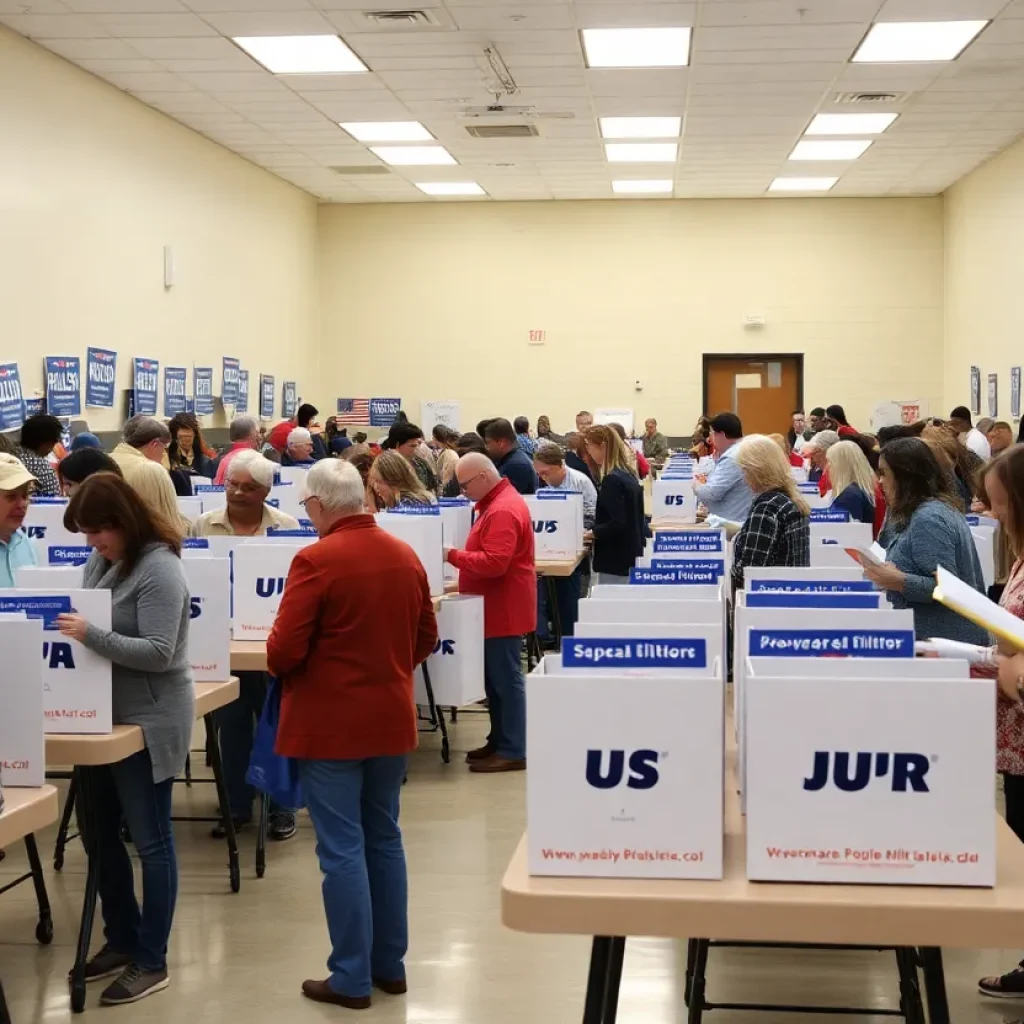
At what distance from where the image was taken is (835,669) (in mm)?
2342

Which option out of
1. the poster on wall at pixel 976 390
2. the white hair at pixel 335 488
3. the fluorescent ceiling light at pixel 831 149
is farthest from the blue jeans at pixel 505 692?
the poster on wall at pixel 976 390

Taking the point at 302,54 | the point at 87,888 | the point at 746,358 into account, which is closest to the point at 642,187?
the point at 746,358

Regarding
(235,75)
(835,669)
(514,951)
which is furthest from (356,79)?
(835,669)

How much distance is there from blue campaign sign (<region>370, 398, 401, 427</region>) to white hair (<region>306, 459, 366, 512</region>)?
14787 mm

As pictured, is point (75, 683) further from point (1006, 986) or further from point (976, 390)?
point (976, 390)

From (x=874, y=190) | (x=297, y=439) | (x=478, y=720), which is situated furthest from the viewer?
(x=874, y=190)

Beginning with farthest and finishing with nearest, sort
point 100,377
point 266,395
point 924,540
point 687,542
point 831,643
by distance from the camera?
point 266,395
point 100,377
point 687,542
point 924,540
point 831,643

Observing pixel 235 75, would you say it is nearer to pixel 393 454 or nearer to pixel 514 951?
Result: pixel 393 454

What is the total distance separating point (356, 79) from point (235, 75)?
979mm

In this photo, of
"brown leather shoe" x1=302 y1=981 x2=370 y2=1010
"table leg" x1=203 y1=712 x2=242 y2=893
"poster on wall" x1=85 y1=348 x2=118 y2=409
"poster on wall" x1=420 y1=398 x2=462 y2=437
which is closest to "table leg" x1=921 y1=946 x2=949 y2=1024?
"brown leather shoe" x1=302 y1=981 x2=370 y2=1010

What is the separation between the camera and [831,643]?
253 centimetres

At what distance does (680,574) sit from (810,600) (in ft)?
3.66

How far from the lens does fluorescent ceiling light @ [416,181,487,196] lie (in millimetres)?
17203

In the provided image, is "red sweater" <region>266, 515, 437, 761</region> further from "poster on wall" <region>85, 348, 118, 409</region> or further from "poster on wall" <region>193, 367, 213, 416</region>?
"poster on wall" <region>193, 367, 213, 416</region>
